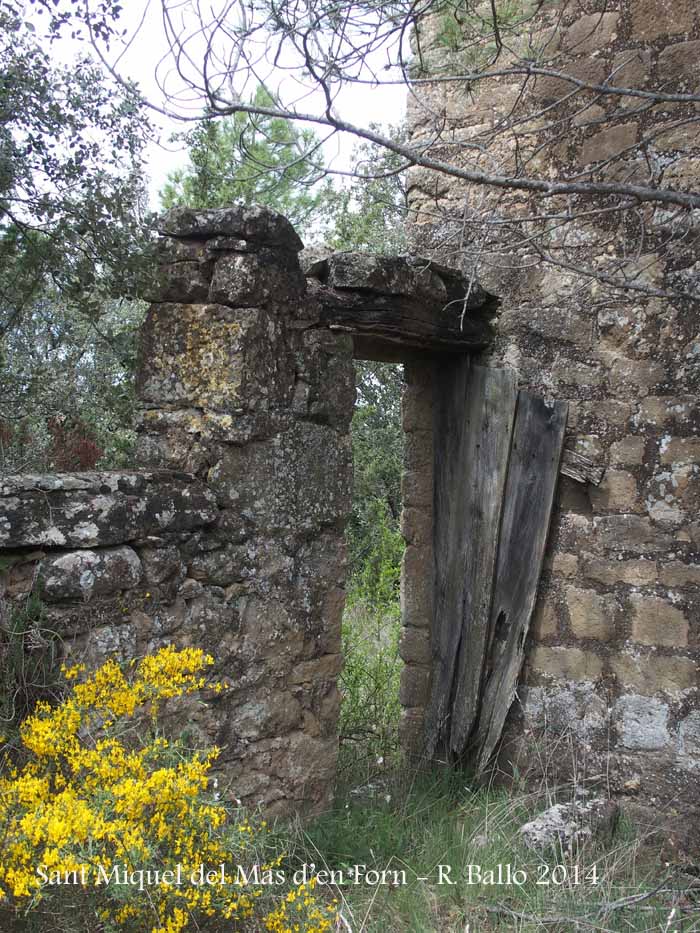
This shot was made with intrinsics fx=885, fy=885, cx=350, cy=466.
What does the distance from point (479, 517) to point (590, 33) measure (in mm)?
2191

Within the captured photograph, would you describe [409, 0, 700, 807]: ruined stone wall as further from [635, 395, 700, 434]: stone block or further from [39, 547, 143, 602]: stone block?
[39, 547, 143, 602]: stone block

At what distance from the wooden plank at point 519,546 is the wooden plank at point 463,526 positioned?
0.16ft

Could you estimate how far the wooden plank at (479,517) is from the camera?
4.09 meters

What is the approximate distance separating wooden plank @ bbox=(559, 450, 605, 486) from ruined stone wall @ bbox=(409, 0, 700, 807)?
42 mm

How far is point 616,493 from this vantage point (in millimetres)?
3861

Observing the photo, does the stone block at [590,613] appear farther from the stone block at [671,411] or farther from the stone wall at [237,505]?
the stone wall at [237,505]

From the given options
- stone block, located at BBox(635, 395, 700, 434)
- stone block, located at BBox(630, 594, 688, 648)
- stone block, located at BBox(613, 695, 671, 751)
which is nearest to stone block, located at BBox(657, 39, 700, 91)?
stone block, located at BBox(635, 395, 700, 434)

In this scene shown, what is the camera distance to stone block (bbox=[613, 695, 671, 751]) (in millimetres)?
3742

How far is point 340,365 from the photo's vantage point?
3.48m

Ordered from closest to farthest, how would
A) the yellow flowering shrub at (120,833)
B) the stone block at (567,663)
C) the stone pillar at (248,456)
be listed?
1. the yellow flowering shrub at (120,833)
2. the stone pillar at (248,456)
3. the stone block at (567,663)

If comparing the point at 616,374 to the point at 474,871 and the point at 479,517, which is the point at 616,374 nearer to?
the point at 479,517

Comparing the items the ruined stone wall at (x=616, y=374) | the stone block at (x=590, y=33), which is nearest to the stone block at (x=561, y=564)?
the ruined stone wall at (x=616, y=374)

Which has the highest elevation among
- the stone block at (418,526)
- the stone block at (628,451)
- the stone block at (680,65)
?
the stone block at (680,65)

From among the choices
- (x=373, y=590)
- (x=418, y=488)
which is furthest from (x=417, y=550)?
(x=373, y=590)
